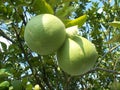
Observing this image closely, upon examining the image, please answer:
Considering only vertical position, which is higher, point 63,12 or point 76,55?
point 63,12

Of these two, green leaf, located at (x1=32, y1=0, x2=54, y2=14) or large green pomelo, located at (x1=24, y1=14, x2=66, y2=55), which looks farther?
green leaf, located at (x1=32, y1=0, x2=54, y2=14)

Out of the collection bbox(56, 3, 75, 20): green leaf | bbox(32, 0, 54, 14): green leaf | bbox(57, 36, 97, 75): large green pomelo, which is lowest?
bbox(57, 36, 97, 75): large green pomelo

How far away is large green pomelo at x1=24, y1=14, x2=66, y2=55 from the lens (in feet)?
5.09

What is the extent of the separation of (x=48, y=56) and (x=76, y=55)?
1.24 m

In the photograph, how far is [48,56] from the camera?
283 cm

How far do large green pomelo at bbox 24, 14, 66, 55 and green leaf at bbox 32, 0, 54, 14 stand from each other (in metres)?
0.12

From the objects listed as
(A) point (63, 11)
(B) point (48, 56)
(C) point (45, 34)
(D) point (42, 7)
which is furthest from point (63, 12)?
(B) point (48, 56)

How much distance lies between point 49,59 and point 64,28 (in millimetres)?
1243

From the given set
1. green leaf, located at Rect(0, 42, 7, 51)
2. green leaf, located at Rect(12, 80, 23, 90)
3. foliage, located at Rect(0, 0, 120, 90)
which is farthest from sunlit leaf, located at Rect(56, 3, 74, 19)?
green leaf, located at Rect(0, 42, 7, 51)

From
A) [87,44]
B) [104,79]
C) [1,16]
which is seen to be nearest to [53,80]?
[104,79]

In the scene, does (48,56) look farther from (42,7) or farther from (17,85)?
(42,7)

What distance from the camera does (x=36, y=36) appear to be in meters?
1.55

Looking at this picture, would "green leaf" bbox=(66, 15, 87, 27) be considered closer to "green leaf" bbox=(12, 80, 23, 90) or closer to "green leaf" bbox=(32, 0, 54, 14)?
"green leaf" bbox=(32, 0, 54, 14)

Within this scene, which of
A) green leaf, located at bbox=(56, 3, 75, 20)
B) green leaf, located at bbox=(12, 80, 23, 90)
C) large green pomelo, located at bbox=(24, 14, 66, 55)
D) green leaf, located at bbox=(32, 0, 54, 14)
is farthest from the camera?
green leaf, located at bbox=(12, 80, 23, 90)
